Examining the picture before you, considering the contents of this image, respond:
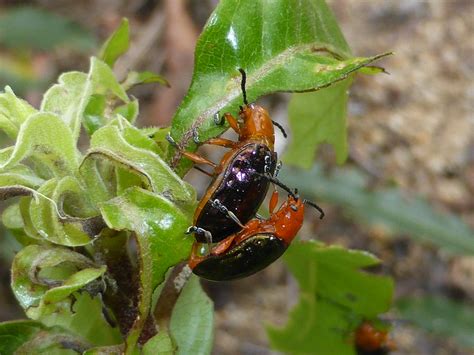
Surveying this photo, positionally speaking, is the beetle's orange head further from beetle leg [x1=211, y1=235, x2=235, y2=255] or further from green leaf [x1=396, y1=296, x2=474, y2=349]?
green leaf [x1=396, y1=296, x2=474, y2=349]

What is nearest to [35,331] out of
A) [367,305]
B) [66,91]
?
[66,91]

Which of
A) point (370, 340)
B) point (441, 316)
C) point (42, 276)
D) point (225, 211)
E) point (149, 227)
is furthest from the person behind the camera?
point (441, 316)

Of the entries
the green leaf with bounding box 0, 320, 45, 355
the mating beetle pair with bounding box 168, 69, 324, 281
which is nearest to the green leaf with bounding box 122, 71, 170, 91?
the mating beetle pair with bounding box 168, 69, 324, 281

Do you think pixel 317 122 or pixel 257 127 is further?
pixel 317 122

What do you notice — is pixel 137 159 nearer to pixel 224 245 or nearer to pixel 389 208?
pixel 224 245

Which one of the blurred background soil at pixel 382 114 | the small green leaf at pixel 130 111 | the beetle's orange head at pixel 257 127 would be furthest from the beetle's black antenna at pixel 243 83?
the blurred background soil at pixel 382 114

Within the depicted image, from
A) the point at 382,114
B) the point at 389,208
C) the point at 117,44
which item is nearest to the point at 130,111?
the point at 117,44

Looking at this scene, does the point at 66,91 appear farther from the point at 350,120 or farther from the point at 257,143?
the point at 350,120

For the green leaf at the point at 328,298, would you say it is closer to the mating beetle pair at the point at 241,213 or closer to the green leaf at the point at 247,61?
the mating beetle pair at the point at 241,213
